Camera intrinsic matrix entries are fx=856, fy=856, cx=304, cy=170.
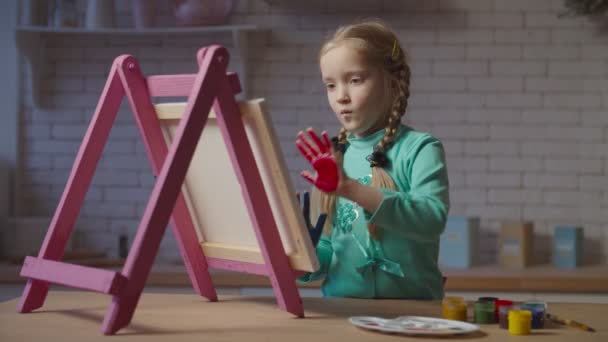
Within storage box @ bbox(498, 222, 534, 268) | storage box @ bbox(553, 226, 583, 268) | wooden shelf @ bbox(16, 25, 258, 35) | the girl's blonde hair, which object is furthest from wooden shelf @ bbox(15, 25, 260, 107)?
the girl's blonde hair

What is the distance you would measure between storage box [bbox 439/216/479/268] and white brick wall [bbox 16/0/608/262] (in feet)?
0.94

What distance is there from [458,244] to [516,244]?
11.3 inches

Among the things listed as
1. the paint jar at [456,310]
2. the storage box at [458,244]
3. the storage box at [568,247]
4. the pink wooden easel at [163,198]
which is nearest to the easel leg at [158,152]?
the pink wooden easel at [163,198]

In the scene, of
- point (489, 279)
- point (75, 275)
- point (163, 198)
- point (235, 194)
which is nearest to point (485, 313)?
point (235, 194)

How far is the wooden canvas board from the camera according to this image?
151 cm

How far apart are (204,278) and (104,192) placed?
2658 mm

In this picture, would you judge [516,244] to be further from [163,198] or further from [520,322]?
[163,198]

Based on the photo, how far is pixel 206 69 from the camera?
1.47 m

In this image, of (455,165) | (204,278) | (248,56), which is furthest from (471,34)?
(204,278)

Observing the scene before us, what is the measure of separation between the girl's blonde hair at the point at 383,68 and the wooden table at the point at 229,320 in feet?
1.00

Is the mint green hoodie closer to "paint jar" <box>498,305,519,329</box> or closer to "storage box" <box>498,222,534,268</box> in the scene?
"paint jar" <box>498,305,519,329</box>

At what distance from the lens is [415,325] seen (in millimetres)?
1458

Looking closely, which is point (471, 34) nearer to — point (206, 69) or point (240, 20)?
point (240, 20)

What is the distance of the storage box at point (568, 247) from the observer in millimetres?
3959
